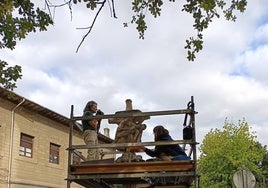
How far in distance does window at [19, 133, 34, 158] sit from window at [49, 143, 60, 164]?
1959mm

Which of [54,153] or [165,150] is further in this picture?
[54,153]

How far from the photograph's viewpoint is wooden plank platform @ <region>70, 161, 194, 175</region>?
6496 mm

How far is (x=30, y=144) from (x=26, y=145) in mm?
387

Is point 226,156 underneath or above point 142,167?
above

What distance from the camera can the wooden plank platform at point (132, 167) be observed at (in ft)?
21.3

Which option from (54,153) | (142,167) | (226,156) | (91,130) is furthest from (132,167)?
(226,156)

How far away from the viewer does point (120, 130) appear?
26.0 feet

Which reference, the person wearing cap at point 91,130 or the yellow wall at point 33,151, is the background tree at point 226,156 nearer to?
the yellow wall at point 33,151

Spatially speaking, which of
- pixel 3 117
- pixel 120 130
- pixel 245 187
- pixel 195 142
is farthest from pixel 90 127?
pixel 3 117

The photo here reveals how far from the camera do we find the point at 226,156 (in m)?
34.7

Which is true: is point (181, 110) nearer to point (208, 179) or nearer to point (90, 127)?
point (90, 127)

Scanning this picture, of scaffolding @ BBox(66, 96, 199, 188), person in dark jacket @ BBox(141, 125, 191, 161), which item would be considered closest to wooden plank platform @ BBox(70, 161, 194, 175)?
scaffolding @ BBox(66, 96, 199, 188)

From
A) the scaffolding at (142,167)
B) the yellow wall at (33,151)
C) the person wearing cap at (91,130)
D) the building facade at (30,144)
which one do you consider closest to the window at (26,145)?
the building facade at (30,144)

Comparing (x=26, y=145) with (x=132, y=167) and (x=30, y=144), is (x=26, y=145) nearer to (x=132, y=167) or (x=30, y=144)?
(x=30, y=144)
